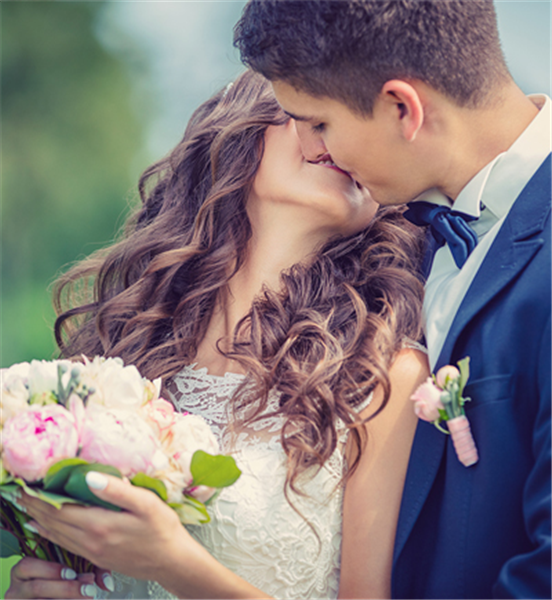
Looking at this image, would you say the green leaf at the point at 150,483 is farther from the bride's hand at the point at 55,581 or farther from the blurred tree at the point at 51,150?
the blurred tree at the point at 51,150

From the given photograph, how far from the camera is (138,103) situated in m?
11.5

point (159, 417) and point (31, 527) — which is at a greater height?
point (159, 417)

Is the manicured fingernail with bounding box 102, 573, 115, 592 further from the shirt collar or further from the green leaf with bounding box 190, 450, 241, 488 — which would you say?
the shirt collar

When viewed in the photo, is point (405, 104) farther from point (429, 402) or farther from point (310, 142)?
point (429, 402)

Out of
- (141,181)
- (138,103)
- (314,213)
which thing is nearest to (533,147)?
(314,213)

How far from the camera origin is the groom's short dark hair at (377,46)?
71.9 inches

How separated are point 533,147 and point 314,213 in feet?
2.83

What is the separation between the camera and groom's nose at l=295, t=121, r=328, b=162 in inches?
90.4

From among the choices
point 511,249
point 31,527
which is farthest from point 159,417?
point 511,249

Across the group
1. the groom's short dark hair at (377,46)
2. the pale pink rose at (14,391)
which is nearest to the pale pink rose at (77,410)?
the pale pink rose at (14,391)

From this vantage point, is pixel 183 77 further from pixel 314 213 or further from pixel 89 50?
pixel 314 213

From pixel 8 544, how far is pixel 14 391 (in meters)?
0.51

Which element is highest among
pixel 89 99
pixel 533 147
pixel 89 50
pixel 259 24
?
pixel 89 50

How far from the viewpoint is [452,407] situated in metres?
1.73
